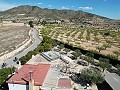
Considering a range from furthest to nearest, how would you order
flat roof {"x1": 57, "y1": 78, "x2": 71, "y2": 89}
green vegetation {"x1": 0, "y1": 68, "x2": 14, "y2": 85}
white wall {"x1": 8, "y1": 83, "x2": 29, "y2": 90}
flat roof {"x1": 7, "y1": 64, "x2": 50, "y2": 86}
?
green vegetation {"x1": 0, "y1": 68, "x2": 14, "y2": 85}, flat roof {"x1": 57, "y1": 78, "x2": 71, "y2": 89}, flat roof {"x1": 7, "y1": 64, "x2": 50, "y2": 86}, white wall {"x1": 8, "y1": 83, "x2": 29, "y2": 90}

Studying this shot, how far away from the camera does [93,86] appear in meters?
22.8

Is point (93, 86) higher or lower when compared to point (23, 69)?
lower

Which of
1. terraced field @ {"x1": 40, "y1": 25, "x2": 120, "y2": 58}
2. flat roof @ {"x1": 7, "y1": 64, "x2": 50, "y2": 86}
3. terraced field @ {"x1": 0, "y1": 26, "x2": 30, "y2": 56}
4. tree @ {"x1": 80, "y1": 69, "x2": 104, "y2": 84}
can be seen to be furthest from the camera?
terraced field @ {"x1": 40, "y1": 25, "x2": 120, "y2": 58}

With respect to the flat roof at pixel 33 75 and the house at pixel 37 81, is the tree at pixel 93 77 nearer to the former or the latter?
the house at pixel 37 81

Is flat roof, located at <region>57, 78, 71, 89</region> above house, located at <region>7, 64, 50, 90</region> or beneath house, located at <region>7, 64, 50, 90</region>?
beneath

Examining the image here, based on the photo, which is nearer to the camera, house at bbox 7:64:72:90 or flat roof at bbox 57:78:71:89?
house at bbox 7:64:72:90

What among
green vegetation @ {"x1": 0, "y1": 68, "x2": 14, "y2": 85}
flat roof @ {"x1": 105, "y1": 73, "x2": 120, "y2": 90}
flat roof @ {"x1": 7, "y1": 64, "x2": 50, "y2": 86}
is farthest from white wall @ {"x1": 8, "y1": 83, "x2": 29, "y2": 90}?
flat roof @ {"x1": 105, "y1": 73, "x2": 120, "y2": 90}

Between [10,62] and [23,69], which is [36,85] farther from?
[10,62]

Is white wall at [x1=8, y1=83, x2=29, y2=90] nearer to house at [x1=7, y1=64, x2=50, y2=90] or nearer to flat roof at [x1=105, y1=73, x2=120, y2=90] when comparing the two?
house at [x1=7, y1=64, x2=50, y2=90]

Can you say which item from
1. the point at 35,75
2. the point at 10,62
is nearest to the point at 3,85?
the point at 35,75

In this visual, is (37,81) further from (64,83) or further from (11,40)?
(11,40)

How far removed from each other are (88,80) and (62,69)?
206 inches

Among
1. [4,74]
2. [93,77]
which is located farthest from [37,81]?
[93,77]

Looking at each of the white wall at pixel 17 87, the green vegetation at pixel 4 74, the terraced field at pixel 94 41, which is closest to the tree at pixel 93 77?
the white wall at pixel 17 87
